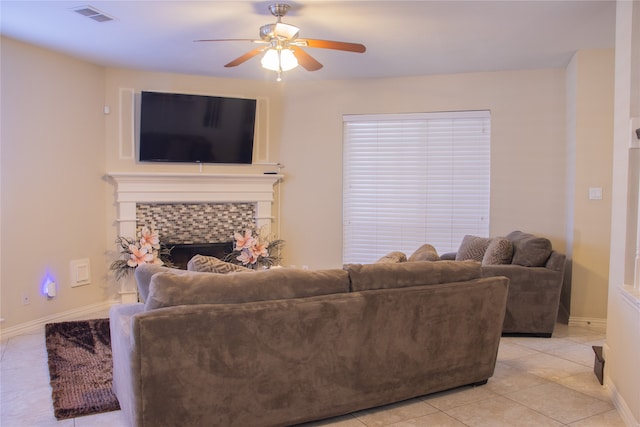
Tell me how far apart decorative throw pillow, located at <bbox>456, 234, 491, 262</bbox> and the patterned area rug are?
10.6 feet

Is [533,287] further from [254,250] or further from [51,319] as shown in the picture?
Result: [51,319]

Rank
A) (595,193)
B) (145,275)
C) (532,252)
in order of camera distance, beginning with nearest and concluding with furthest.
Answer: (145,275)
(532,252)
(595,193)

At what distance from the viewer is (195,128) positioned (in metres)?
5.70

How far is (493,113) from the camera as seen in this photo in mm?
5504

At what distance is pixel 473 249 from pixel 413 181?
1.20 metres

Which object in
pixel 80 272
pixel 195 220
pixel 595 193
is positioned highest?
pixel 595 193

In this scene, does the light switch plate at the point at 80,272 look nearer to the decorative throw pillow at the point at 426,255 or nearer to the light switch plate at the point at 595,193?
the decorative throw pillow at the point at 426,255

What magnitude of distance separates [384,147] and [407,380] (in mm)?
3435

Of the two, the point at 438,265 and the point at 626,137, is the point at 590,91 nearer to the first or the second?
the point at 626,137

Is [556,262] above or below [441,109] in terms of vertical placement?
below

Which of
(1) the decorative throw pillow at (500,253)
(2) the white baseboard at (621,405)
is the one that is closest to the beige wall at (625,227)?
(2) the white baseboard at (621,405)

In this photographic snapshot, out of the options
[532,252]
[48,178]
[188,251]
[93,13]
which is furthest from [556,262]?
[48,178]

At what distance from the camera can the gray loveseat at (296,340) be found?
2.32 meters

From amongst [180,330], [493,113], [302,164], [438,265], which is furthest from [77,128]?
[493,113]
